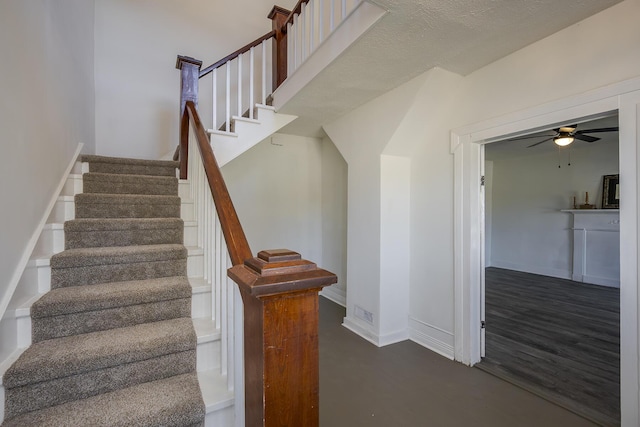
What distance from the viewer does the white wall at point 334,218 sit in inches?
160

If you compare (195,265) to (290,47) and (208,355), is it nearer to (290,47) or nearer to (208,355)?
(208,355)

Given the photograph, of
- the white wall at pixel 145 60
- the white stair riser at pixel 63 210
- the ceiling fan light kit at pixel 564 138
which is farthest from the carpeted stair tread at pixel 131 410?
the ceiling fan light kit at pixel 564 138

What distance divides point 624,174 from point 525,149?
4241 millimetres

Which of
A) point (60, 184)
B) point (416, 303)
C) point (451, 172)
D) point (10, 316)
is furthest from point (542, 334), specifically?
point (60, 184)

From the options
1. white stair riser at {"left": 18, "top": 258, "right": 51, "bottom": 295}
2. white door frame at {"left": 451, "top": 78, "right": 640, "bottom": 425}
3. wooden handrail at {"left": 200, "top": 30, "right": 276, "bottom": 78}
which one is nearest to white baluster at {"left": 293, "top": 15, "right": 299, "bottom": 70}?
wooden handrail at {"left": 200, "top": 30, "right": 276, "bottom": 78}

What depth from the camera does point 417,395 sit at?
2004 millimetres

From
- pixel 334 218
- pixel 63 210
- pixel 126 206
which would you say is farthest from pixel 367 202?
pixel 63 210

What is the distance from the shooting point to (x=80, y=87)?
8.93 feet

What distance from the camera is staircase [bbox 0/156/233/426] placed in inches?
45.2

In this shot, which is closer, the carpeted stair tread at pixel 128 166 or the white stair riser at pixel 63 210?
the white stair riser at pixel 63 210

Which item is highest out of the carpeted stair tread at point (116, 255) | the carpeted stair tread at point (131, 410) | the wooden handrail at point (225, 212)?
the wooden handrail at point (225, 212)

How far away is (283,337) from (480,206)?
225 centimetres

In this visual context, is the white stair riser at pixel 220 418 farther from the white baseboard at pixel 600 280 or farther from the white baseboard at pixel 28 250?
the white baseboard at pixel 600 280

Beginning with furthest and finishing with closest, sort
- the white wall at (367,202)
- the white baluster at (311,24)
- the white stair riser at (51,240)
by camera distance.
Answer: the white wall at (367,202) → the white baluster at (311,24) → the white stair riser at (51,240)
